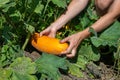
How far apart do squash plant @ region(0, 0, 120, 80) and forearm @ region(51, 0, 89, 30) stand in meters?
0.07

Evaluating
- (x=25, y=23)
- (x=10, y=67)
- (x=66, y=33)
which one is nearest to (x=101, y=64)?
(x=66, y=33)

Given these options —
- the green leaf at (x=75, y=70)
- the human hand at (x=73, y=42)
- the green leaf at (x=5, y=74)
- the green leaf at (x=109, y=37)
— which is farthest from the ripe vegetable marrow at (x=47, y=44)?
the green leaf at (x=5, y=74)

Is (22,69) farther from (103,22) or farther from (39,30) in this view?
(103,22)

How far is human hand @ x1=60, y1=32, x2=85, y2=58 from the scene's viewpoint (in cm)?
360

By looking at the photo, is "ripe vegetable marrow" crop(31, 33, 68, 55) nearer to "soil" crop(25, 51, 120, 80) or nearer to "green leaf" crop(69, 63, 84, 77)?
"soil" crop(25, 51, 120, 80)

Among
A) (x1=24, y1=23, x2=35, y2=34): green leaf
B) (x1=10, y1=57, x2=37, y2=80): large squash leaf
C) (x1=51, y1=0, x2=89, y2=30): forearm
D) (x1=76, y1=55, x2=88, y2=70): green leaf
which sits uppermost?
(x1=51, y1=0, x2=89, y2=30): forearm

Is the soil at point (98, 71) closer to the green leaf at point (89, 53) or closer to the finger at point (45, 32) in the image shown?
the green leaf at point (89, 53)

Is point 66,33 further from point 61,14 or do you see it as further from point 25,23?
point 25,23

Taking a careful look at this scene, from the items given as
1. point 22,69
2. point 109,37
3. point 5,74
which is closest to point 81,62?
point 109,37

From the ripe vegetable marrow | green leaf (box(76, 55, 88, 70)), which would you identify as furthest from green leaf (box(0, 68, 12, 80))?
green leaf (box(76, 55, 88, 70))

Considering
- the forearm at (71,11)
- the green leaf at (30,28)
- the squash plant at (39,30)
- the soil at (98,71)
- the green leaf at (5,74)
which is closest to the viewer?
the green leaf at (5,74)

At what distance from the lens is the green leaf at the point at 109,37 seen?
3695 millimetres

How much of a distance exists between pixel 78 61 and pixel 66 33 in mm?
385

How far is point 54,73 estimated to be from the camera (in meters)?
3.14
